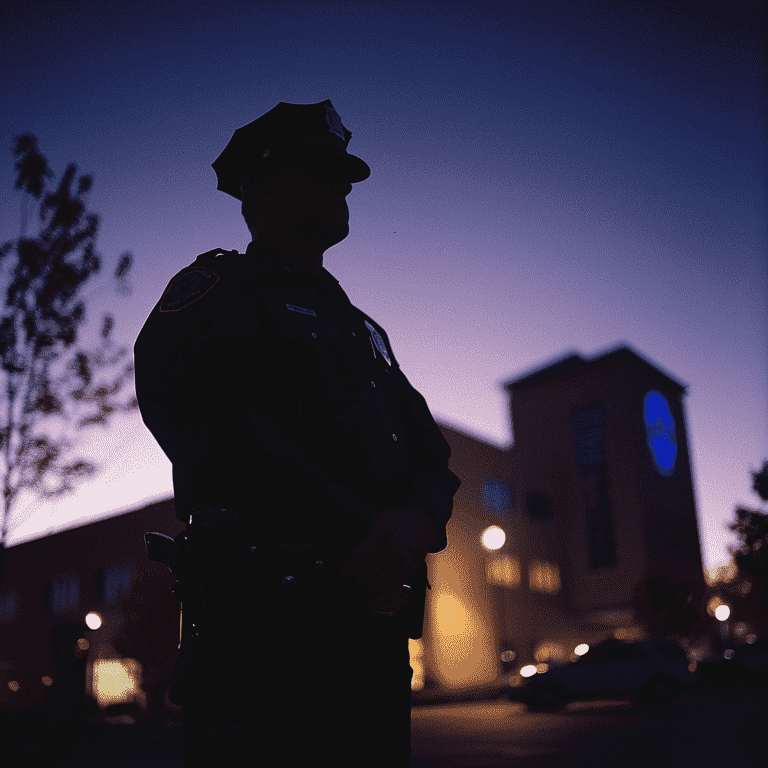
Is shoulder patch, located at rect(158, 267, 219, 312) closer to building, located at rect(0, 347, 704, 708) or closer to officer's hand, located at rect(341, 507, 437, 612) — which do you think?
officer's hand, located at rect(341, 507, 437, 612)

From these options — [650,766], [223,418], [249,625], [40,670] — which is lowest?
[40,670]

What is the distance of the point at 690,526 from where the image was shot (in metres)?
48.8

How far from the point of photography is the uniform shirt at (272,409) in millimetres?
1553

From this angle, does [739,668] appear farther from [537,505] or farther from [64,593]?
[64,593]

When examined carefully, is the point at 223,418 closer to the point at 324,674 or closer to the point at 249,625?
the point at 249,625

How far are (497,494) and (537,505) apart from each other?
618 cm

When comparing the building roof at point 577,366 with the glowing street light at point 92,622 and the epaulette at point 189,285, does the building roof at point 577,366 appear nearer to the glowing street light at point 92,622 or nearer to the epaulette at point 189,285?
the glowing street light at point 92,622

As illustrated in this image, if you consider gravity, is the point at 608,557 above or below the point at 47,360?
below

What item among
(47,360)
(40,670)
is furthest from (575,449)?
(47,360)

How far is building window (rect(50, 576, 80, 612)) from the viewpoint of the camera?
38.8m

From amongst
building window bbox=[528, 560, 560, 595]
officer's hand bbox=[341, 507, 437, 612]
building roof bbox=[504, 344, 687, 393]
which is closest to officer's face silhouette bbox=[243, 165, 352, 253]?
officer's hand bbox=[341, 507, 437, 612]

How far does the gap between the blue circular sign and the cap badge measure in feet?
167

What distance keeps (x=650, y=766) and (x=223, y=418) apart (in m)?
7.52

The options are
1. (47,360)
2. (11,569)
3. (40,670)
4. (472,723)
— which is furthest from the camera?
(11,569)
